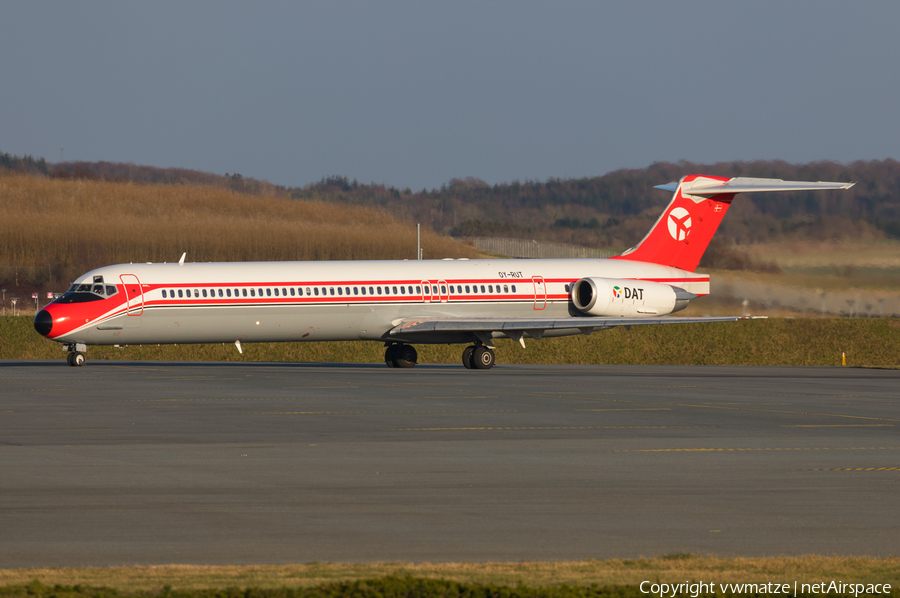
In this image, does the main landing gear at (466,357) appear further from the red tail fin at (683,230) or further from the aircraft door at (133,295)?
the aircraft door at (133,295)

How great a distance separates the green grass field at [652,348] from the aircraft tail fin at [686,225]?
1109cm

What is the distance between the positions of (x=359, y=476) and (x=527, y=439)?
15.6ft

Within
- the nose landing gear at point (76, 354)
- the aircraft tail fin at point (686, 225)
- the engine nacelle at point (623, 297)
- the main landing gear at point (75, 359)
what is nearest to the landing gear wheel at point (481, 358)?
the engine nacelle at point (623, 297)

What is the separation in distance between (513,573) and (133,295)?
30.5m

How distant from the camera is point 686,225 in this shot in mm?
44062

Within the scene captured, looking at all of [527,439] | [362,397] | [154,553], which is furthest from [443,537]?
[362,397]

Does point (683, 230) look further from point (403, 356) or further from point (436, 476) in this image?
point (436, 476)

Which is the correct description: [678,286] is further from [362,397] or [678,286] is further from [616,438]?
[616,438]

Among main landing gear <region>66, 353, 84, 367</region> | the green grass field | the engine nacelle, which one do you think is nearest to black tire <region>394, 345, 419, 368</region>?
the engine nacelle

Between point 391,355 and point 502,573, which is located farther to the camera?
point 391,355

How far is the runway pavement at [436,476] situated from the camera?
980 cm

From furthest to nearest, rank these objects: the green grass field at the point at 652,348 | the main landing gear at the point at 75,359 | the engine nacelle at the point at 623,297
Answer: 1. the green grass field at the point at 652,348
2. the engine nacelle at the point at 623,297
3. the main landing gear at the point at 75,359

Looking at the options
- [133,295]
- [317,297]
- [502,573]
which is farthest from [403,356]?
[502,573]

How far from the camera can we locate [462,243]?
76.9 meters
